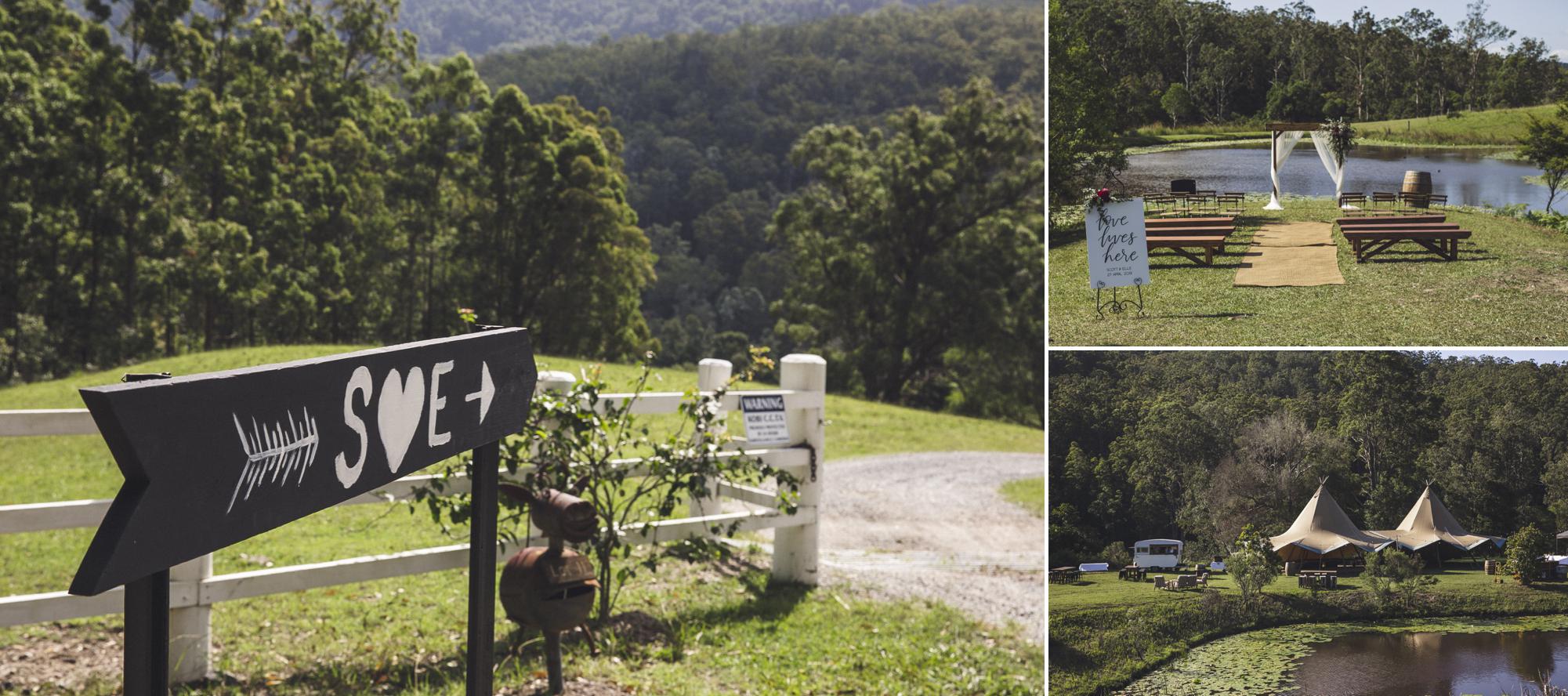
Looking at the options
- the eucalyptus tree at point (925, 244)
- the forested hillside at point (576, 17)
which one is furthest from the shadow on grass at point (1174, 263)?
the forested hillside at point (576, 17)

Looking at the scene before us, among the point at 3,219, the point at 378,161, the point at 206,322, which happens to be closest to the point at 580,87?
the point at 378,161

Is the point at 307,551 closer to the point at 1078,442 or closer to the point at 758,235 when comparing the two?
the point at 1078,442

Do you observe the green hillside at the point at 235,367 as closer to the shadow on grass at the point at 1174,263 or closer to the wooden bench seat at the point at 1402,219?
the shadow on grass at the point at 1174,263

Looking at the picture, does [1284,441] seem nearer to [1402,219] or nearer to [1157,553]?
[1157,553]

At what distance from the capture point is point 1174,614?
3.04 meters

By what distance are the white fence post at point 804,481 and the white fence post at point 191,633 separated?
3164 mm

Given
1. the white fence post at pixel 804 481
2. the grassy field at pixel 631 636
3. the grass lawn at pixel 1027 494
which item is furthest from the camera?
the grass lawn at pixel 1027 494

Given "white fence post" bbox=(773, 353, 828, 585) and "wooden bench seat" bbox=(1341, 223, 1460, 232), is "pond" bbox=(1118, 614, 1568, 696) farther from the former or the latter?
"white fence post" bbox=(773, 353, 828, 585)

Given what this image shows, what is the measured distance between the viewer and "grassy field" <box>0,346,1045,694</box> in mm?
4977

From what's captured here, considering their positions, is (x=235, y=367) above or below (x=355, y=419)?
below

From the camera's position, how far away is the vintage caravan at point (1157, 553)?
10.2 feet

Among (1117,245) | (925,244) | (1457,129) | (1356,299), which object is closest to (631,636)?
(1117,245)

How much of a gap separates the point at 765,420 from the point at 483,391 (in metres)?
4.30

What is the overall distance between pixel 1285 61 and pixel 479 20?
140225mm
